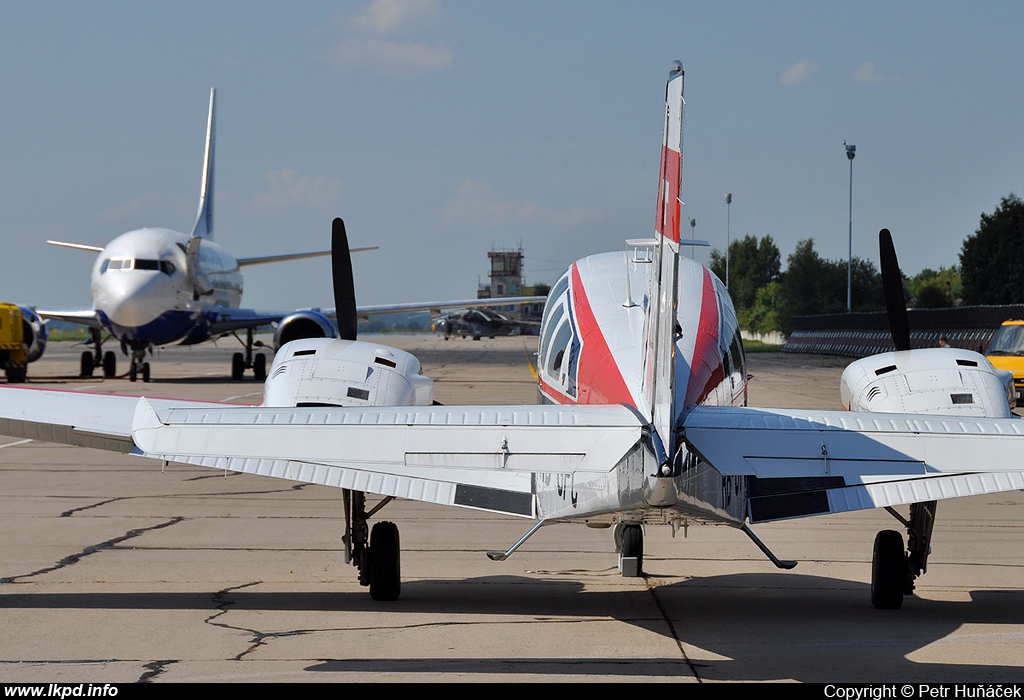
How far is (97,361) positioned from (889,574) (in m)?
33.6

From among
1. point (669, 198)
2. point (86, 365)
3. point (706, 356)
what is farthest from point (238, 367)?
point (669, 198)

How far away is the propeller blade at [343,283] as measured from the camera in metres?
9.92

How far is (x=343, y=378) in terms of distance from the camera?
843 centimetres

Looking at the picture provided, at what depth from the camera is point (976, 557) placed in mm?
10172

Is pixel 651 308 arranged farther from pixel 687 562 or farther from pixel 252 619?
pixel 687 562

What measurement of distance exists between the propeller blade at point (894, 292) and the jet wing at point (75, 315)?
98.9ft

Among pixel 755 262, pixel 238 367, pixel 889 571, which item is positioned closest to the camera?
pixel 889 571

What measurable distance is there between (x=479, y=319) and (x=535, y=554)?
94321mm

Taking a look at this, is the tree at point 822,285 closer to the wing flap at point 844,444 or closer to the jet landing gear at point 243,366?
the jet landing gear at point 243,366

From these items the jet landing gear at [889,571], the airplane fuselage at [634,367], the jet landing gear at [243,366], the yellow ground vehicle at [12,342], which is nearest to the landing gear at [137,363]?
the yellow ground vehicle at [12,342]

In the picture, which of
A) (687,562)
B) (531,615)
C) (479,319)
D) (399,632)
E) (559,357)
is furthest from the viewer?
(479,319)

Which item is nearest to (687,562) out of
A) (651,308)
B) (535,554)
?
(535,554)

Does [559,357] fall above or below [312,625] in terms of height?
above

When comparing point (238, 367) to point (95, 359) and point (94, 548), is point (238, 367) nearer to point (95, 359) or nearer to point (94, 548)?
point (95, 359)
